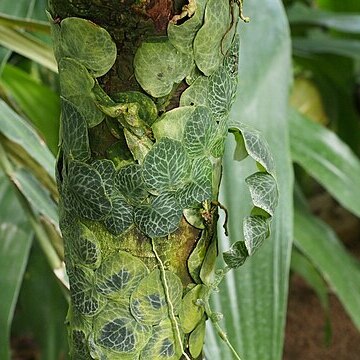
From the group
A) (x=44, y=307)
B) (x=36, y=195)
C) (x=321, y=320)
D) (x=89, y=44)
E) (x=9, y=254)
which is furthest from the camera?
(x=321, y=320)

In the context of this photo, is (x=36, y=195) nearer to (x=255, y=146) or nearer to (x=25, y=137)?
(x=25, y=137)

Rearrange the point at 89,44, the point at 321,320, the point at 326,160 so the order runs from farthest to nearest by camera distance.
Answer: the point at 321,320, the point at 326,160, the point at 89,44

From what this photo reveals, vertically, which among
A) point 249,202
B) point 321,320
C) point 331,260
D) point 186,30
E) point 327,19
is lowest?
point 321,320


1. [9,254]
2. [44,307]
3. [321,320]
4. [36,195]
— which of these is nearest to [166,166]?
[36,195]

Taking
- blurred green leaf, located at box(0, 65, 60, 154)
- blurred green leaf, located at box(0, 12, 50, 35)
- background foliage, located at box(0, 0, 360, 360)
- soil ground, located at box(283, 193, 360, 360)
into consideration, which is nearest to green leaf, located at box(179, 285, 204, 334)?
background foliage, located at box(0, 0, 360, 360)

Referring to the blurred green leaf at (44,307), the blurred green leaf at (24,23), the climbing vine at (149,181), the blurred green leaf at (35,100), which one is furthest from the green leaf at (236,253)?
the blurred green leaf at (44,307)

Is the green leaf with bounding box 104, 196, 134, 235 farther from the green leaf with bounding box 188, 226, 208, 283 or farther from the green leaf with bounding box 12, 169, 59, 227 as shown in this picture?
the green leaf with bounding box 12, 169, 59, 227
